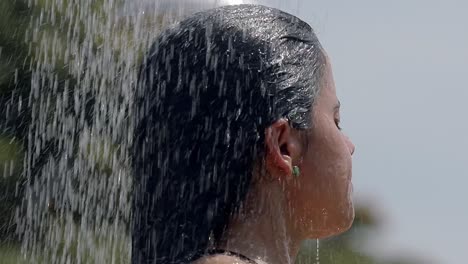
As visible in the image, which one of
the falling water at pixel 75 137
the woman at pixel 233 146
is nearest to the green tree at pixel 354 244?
the falling water at pixel 75 137

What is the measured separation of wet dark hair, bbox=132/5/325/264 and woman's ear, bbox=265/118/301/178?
16 millimetres

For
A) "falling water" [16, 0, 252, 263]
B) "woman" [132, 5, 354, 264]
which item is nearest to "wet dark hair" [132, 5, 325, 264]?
"woman" [132, 5, 354, 264]

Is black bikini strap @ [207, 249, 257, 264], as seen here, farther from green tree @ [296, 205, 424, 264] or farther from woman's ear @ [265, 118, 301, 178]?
green tree @ [296, 205, 424, 264]

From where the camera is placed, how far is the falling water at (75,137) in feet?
21.3

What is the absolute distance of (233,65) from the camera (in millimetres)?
2621

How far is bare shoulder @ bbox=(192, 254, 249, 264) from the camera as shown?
8.20ft

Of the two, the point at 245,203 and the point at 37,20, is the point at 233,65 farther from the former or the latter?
the point at 37,20

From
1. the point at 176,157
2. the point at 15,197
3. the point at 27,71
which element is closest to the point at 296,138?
the point at 176,157

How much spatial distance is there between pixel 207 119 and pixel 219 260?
1.04 ft

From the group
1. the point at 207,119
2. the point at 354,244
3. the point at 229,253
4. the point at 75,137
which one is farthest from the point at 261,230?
the point at 354,244

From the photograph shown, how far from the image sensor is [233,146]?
2592mm

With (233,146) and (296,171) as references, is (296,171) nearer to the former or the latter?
(296,171)

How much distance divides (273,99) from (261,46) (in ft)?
0.40

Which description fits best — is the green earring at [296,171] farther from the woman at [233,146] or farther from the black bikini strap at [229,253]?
the black bikini strap at [229,253]
